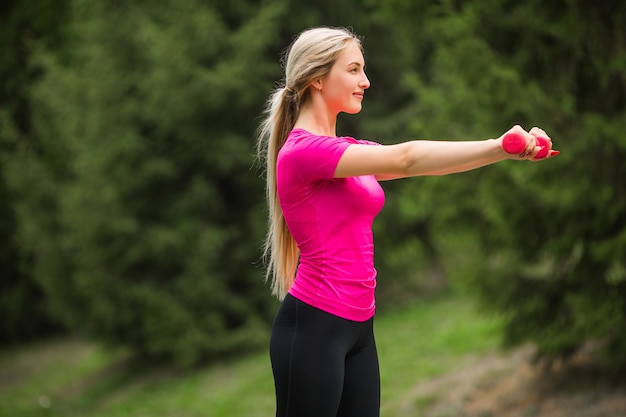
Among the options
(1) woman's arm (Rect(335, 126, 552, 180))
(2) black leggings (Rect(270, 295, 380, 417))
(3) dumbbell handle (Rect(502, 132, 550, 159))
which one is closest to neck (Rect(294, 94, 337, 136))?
(1) woman's arm (Rect(335, 126, 552, 180))

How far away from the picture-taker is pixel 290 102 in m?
2.48

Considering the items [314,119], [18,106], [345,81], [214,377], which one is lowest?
[214,377]

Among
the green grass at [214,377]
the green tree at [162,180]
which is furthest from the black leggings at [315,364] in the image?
the green tree at [162,180]

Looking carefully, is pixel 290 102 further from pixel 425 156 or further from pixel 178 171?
pixel 178 171

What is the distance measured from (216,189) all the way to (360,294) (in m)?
8.00

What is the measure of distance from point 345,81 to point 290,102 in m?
0.20

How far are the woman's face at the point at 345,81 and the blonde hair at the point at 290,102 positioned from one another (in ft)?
0.06

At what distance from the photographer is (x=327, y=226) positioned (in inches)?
90.3

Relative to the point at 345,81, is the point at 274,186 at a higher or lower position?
lower

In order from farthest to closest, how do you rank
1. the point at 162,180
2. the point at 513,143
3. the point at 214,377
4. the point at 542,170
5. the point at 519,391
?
the point at 162,180
the point at 214,377
the point at 519,391
the point at 542,170
the point at 513,143

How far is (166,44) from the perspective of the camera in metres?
9.31

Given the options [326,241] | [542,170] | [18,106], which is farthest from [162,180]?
[326,241]

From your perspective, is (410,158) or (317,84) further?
(317,84)

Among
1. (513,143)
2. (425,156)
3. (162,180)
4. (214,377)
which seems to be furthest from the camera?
(162,180)
